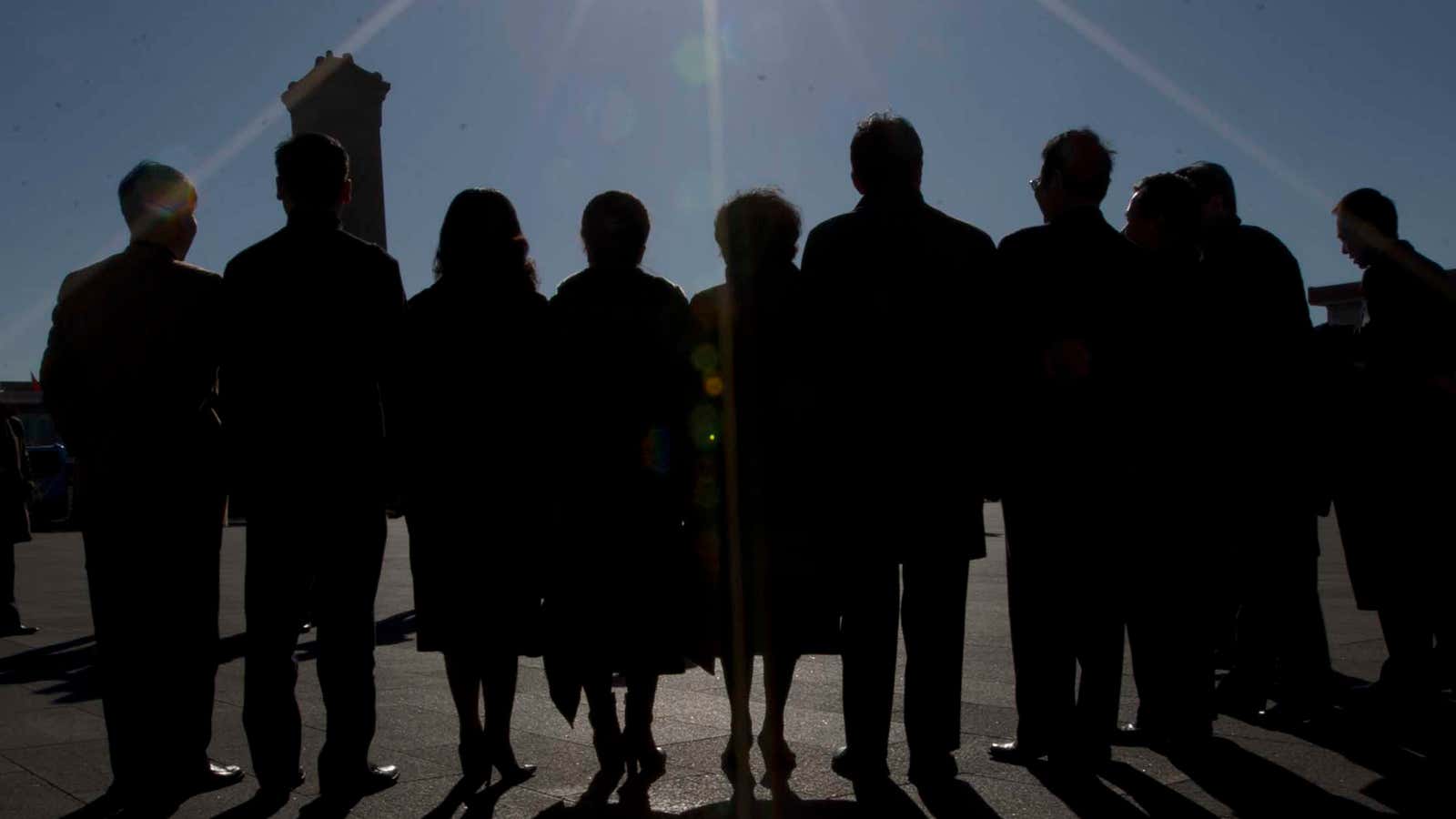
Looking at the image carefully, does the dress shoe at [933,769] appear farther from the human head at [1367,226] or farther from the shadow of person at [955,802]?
the human head at [1367,226]

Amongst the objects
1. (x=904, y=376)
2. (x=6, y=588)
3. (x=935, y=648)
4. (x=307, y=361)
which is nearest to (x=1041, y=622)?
(x=935, y=648)

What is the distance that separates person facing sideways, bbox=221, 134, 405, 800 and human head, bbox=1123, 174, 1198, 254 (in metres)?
2.54

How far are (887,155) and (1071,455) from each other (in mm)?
1088

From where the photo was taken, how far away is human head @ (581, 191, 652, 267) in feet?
13.6

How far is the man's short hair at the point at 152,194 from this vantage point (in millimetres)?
4070

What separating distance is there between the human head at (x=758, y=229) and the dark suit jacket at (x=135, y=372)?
64.5 inches

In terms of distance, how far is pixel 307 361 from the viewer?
393 centimetres

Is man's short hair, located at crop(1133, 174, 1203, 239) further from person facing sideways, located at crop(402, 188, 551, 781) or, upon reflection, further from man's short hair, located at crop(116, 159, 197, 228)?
man's short hair, located at crop(116, 159, 197, 228)

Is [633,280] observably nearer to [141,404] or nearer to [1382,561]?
[141,404]

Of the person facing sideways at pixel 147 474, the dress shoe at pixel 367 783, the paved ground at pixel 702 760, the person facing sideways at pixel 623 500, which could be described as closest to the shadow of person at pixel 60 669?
the paved ground at pixel 702 760

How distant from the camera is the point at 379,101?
26.9 metres

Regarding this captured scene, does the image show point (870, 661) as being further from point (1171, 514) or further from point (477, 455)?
point (477, 455)

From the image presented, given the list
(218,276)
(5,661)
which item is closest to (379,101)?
(5,661)

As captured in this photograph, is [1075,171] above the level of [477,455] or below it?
above
